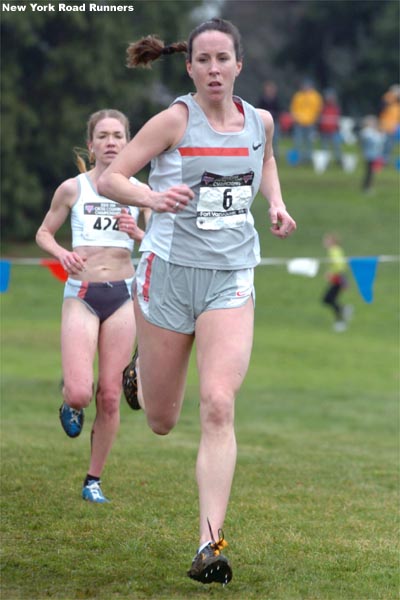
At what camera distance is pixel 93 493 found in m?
7.71

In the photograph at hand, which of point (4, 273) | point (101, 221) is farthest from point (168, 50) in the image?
point (4, 273)

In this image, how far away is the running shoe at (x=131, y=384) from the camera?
7.30 meters

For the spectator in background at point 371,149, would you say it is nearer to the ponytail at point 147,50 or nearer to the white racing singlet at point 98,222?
the white racing singlet at point 98,222

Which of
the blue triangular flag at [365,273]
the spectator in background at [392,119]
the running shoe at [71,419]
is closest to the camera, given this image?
the running shoe at [71,419]

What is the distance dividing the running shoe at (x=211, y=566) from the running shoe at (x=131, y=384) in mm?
1932

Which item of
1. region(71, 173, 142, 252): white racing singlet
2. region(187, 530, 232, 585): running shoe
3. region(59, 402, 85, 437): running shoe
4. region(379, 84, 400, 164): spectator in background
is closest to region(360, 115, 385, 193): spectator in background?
region(379, 84, 400, 164): spectator in background

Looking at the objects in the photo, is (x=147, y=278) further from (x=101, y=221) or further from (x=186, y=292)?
(x=101, y=221)

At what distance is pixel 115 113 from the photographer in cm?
804

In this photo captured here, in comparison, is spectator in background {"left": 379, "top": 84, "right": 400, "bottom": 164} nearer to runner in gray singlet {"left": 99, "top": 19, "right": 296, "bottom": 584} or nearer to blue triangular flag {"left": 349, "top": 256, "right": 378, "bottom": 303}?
blue triangular flag {"left": 349, "top": 256, "right": 378, "bottom": 303}

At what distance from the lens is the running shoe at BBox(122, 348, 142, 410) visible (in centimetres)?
730

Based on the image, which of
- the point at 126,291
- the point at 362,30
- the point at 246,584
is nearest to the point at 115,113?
the point at 126,291

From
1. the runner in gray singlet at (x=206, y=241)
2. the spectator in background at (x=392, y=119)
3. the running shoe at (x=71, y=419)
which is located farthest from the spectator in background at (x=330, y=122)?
the runner in gray singlet at (x=206, y=241)

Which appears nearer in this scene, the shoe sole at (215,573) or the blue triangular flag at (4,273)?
the shoe sole at (215,573)

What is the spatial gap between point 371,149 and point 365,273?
1069 inches
